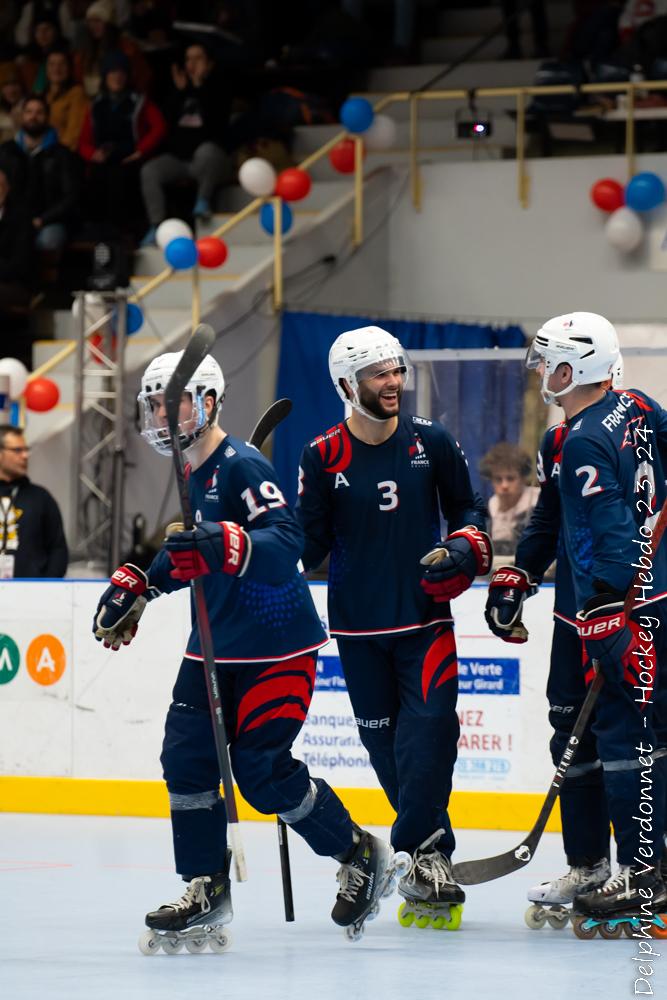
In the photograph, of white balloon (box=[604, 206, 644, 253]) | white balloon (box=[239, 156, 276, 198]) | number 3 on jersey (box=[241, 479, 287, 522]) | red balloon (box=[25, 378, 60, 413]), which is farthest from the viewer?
white balloon (box=[239, 156, 276, 198])

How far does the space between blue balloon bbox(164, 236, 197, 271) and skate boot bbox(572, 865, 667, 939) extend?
8765mm

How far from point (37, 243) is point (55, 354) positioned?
2.98ft

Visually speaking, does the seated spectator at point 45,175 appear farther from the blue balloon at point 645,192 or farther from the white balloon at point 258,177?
the blue balloon at point 645,192

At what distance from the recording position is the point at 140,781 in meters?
7.94

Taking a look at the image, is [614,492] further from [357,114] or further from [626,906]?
[357,114]

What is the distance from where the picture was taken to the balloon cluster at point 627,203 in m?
12.9

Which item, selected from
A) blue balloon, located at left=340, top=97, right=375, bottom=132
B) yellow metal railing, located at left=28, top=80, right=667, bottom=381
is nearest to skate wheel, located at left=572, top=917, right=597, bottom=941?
yellow metal railing, located at left=28, top=80, right=667, bottom=381

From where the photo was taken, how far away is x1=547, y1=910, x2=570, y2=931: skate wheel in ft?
17.5

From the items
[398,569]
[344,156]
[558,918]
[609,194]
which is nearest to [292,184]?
[344,156]

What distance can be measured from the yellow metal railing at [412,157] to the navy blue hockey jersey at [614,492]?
8011mm

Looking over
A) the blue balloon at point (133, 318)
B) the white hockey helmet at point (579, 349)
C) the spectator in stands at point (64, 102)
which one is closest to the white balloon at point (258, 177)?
the blue balloon at point (133, 318)

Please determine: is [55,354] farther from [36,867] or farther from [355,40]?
[36,867]

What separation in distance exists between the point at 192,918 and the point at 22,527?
4724 mm

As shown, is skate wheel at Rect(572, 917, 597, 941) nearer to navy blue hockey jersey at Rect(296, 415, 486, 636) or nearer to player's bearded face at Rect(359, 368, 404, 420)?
navy blue hockey jersey at Rect(296, 415, 486, 636)
